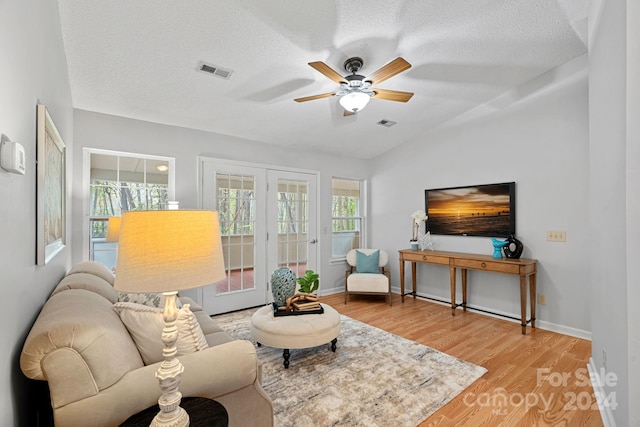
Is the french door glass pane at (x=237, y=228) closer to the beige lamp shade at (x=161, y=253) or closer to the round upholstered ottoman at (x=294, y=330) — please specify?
the round upholstered ottoman at (x=294, y=330)

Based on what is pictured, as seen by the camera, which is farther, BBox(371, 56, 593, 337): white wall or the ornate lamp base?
BBox(371, 56, 593, 337): white wall

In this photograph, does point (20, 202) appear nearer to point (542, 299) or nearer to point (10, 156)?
point (10, 156)

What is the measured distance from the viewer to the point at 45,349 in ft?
3.46

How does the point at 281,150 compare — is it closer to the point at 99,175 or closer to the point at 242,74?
the point at 242,74

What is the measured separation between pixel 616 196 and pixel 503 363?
176 centimetres

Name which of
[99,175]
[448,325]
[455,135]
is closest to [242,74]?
[99,175]

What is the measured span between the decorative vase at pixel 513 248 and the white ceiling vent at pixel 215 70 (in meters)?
3.72

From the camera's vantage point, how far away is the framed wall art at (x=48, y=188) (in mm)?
1451

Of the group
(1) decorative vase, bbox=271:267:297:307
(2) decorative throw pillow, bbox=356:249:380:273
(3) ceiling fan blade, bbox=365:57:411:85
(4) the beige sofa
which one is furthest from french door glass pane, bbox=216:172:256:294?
(4) the beige sofa

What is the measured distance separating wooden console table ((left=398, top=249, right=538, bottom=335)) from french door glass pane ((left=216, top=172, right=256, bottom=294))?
2.33m

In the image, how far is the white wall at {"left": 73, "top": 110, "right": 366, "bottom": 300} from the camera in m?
3.15

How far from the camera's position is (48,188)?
5.72 feet

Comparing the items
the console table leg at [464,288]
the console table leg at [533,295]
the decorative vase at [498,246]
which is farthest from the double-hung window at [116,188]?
the console table leg at [533,295]

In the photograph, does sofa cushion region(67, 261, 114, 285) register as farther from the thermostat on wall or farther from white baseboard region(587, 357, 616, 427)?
white baseboard region(587, 357, 616, 427)
